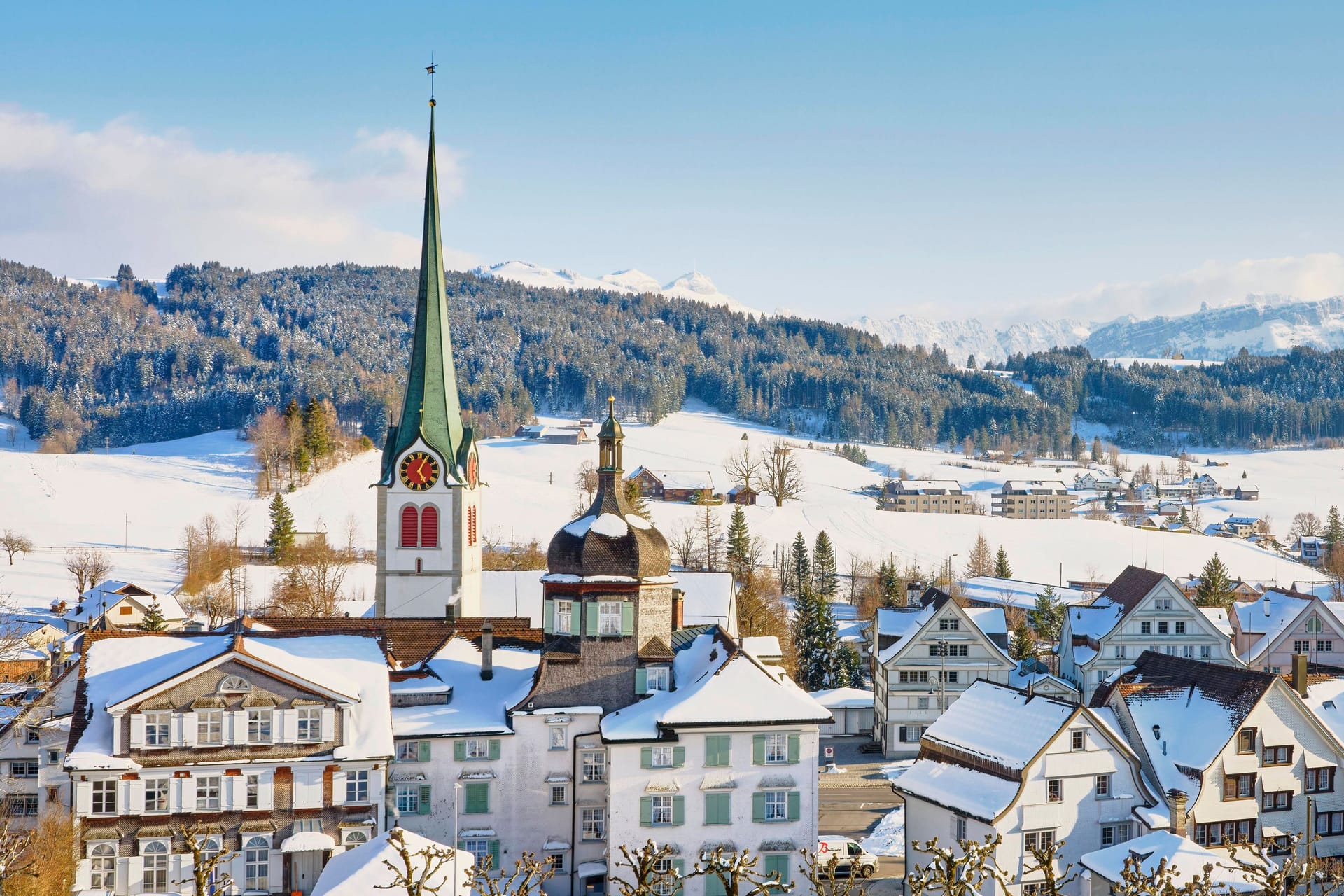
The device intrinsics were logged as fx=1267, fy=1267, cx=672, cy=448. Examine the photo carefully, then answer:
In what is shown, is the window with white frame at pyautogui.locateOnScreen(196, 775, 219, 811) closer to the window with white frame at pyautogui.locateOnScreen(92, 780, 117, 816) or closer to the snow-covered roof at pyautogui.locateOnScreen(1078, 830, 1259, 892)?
the window with white frame at pyautogui.locateOnScreen(92, 780, 117, 816)

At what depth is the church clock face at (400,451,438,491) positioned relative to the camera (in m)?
60.8

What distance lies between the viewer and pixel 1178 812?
3788 centimetres

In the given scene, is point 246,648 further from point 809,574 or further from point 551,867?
point 809,574

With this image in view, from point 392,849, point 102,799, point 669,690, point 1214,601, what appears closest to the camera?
point 392,849

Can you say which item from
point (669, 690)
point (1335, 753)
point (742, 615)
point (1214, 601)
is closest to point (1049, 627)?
point (1214, 601)

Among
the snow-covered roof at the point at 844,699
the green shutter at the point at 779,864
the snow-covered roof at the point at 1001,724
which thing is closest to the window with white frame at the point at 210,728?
Result: the green shutter at the point at 779,864

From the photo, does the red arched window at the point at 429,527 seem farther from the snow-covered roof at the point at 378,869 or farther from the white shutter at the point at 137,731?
the snow-covered roof at the point at 378,869

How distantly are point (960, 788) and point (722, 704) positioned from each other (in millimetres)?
7662

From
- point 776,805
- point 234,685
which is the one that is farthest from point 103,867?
point 776,805

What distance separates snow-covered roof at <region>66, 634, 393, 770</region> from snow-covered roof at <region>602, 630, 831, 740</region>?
709 cm

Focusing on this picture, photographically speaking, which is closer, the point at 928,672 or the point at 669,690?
the point at 669,690

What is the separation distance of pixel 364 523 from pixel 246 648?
83.2 metres

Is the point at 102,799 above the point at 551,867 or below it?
above

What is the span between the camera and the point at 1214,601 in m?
89.2
